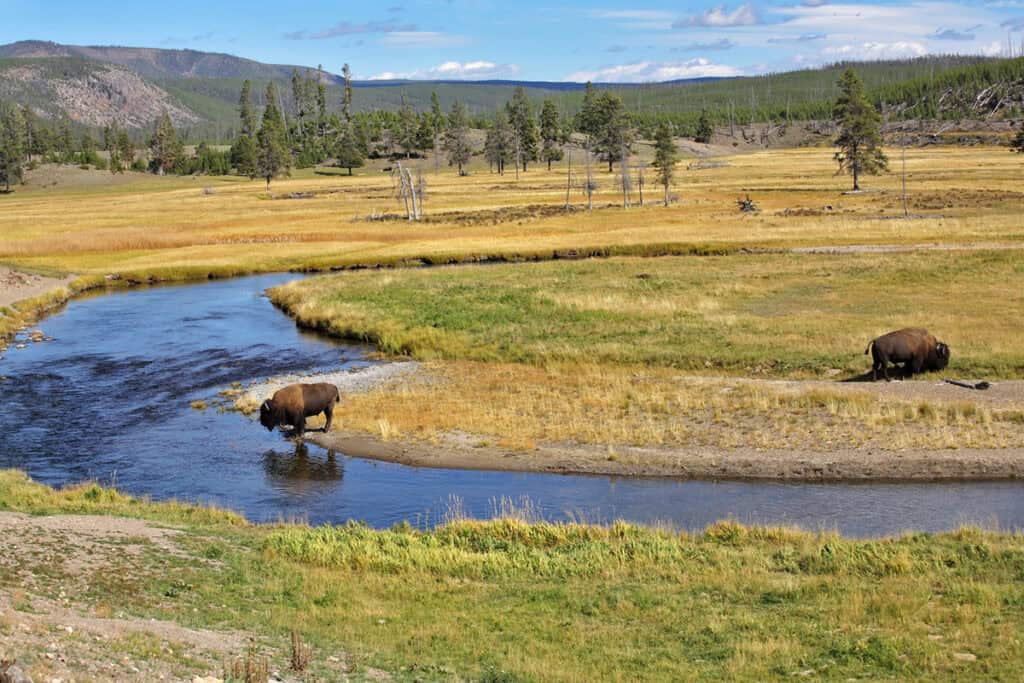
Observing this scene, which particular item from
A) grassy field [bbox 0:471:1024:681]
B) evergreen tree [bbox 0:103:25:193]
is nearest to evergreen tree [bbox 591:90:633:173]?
evergreen tree [bbox 0:103:25:193]

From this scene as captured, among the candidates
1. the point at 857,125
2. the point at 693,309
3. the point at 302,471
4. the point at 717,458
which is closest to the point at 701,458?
the point at 717,458

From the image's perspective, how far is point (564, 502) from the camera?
79.8ft

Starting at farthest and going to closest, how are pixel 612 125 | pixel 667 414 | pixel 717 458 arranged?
1. pixel 612 125
2. pixel 667 414
3. pixel 717 458

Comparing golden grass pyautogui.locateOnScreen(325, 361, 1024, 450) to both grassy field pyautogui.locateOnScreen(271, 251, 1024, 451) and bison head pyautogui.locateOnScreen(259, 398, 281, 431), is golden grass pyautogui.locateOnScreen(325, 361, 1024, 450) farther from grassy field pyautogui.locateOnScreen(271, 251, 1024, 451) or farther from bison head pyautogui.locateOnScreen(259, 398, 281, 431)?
bison head pyautogui.locateOnScreen(259, 398, 281, 431)

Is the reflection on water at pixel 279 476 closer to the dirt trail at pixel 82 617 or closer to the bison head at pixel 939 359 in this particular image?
the dirt trail at pixel 82 617

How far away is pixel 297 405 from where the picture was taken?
29672 mm

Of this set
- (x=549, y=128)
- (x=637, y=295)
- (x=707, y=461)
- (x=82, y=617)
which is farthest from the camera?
(x=549, y=128)

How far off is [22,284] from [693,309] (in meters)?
37.3

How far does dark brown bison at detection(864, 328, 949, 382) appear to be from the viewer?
31922mm

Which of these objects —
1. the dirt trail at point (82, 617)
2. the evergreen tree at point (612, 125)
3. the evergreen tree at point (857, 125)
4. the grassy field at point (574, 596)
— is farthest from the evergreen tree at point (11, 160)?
the dirt trail at point (82, 617)

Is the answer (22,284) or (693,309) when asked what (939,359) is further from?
(22,284)

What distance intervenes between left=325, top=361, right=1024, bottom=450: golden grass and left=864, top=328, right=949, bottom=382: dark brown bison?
1.60m

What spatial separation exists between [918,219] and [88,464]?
215 ft

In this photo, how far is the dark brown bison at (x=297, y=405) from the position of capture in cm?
2955
